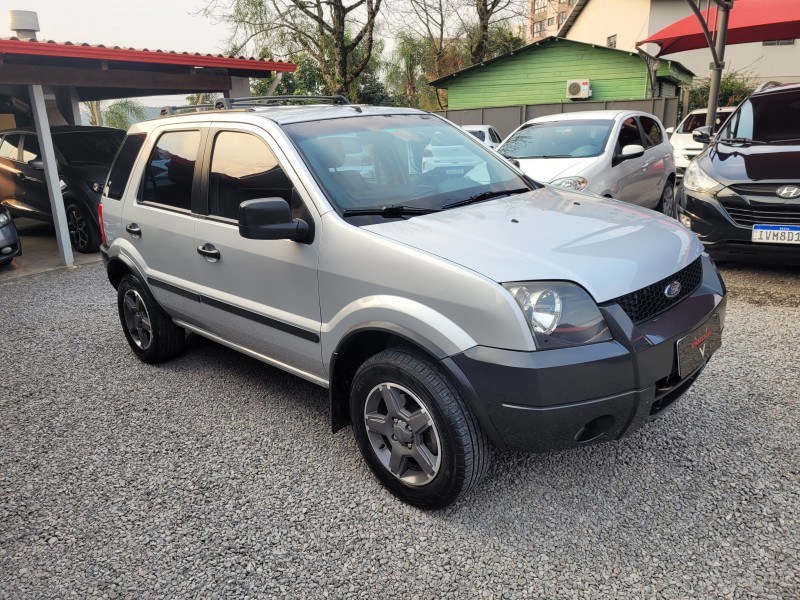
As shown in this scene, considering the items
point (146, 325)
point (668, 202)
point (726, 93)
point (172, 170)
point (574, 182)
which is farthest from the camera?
point (726, 93)

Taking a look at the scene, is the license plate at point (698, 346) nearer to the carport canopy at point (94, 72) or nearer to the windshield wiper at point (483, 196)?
the windshield wiper at point (483, 196)

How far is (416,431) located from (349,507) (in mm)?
525

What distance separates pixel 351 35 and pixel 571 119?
21.7 metres

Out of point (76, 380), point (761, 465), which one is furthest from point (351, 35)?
point (761, 465)

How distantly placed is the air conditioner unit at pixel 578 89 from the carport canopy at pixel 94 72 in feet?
45.7

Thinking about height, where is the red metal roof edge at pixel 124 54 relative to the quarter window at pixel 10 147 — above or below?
above

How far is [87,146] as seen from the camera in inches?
373

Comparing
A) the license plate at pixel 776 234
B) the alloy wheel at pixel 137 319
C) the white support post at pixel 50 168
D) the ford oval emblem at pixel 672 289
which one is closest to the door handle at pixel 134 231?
the alloy wheel at pixel 137 319

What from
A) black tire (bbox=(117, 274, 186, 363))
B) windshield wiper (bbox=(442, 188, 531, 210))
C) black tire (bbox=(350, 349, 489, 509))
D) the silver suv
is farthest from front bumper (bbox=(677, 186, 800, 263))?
black tire (bbox=(117, 274, 186, 363))

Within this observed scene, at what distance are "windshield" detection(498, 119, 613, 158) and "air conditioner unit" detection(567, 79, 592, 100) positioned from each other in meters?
14.5

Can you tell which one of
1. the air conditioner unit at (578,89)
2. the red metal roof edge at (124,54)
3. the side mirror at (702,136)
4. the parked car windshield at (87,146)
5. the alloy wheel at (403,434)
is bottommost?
the alloy wheel at (403,434)

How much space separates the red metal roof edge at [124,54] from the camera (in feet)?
23.3

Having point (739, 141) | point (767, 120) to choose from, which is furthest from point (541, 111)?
point (739, 141)

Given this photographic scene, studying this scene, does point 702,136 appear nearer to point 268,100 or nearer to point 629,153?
point 629,153
